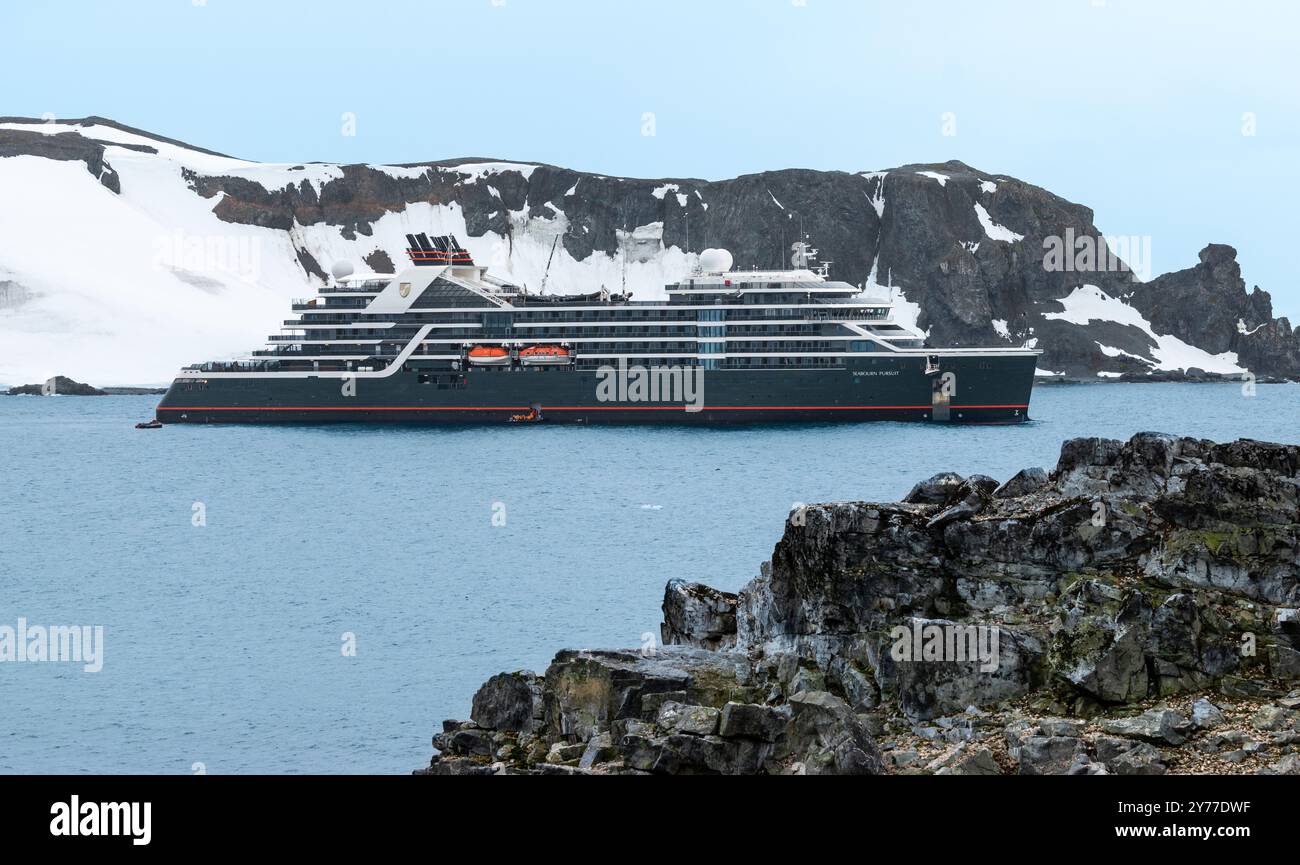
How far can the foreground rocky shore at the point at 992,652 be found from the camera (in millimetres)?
17266

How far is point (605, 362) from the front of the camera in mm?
112500

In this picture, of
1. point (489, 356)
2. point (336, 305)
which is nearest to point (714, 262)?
point (489, 356)

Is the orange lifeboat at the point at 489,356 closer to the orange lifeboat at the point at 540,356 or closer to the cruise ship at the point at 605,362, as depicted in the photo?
the cruise ship at the point at 605,362

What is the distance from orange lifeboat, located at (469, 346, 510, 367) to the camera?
112 m

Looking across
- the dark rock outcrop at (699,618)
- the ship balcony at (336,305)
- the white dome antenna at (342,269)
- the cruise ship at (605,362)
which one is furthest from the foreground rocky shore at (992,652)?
the white dome antenna at (342,269)

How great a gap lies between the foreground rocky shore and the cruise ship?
81729 millimetres

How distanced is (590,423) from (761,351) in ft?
48.7

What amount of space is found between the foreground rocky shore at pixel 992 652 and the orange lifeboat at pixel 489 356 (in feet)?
293

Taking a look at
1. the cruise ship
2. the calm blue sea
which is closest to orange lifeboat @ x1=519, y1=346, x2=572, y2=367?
the cruise ship

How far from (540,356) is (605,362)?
5.21m

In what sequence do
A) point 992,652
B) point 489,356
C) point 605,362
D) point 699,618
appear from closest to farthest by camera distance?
point 992,652 < point 699,618 < point 605,362 < point 489,356

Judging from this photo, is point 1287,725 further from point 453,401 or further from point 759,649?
point 453,401

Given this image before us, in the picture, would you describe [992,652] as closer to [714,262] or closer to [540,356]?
[540,356]

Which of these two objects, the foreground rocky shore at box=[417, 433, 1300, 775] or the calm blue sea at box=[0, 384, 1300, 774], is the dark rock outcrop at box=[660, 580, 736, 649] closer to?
the foreground rocky shore at box=[417, 433, 1300, 775]
